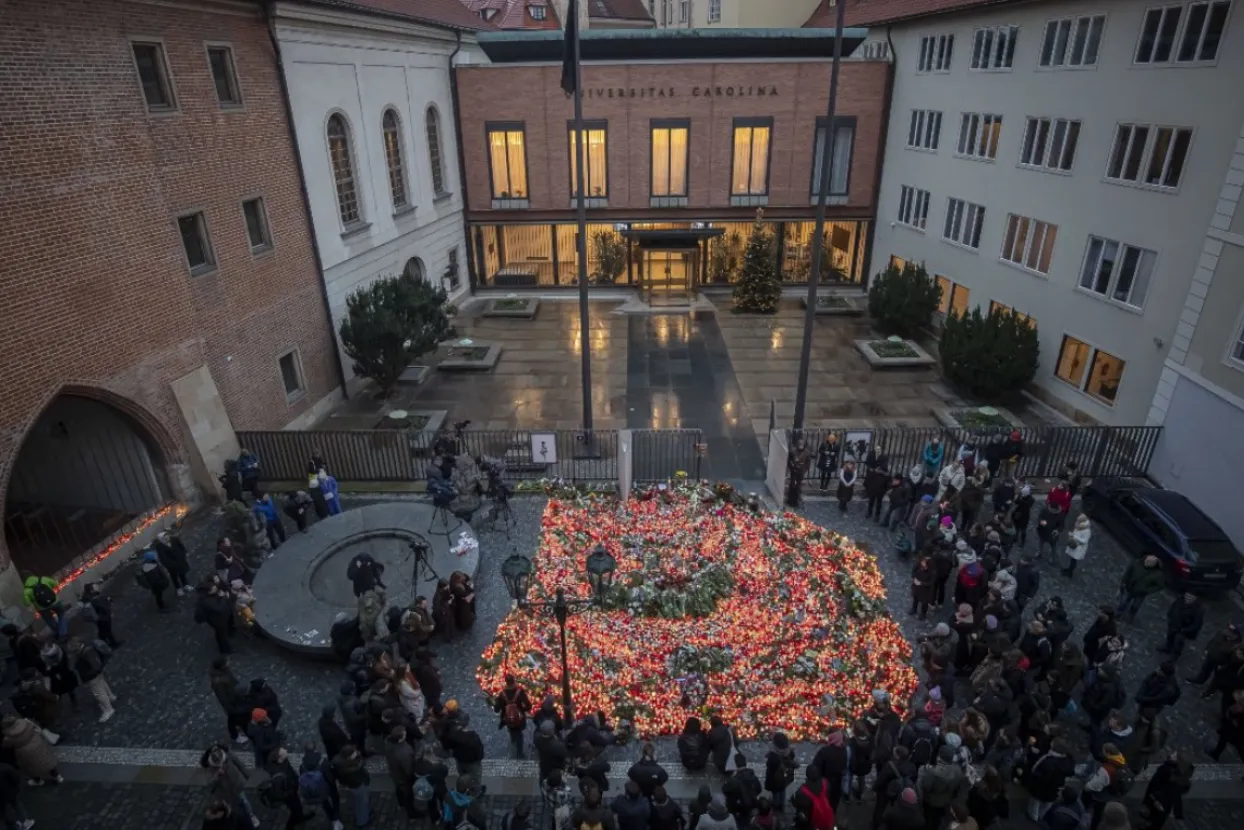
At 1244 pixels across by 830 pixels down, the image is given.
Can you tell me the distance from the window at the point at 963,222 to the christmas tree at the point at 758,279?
676 cm

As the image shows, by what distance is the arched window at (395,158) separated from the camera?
83.0 ft

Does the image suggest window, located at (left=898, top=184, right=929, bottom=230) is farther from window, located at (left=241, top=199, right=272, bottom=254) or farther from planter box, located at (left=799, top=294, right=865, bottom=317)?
window, located at (left=241, top=199, right=272, bottom=254)

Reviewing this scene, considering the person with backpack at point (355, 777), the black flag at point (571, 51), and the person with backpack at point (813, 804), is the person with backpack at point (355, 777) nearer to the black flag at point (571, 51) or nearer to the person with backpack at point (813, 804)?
the person with backpack at point (813, 804)

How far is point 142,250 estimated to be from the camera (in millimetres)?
14883

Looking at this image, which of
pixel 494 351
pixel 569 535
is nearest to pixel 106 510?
pixel 569 535

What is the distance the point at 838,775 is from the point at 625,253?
27475mm

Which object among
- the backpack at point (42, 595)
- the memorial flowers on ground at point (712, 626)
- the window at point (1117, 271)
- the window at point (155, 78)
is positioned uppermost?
the window at point (155, 78)

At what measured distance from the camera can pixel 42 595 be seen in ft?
38.6

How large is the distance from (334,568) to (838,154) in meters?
26.9

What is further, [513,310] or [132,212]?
[513,310]

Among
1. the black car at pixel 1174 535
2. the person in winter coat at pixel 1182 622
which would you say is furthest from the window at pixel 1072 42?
the person in winter coat at pixel 1182 622

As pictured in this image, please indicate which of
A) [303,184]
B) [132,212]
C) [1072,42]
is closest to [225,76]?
[303,184]

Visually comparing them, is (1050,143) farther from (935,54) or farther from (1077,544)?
(1077,544)

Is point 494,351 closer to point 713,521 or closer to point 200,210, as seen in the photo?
point 200,210
